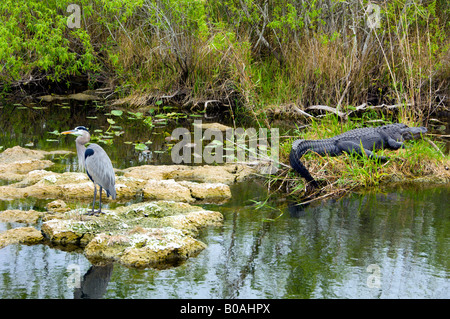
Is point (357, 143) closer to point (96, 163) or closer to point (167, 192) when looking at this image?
point (167, 192)

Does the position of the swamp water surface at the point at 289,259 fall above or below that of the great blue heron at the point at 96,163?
below

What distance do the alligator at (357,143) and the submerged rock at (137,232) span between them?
54.2 inches

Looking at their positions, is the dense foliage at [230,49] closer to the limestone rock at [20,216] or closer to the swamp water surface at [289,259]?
the swamp water surface at [289,259]

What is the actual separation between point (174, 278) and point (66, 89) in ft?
32.3

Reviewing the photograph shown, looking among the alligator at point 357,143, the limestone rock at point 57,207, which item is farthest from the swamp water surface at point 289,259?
the alligator at point 357,143

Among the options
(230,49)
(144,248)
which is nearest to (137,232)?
(144,248)

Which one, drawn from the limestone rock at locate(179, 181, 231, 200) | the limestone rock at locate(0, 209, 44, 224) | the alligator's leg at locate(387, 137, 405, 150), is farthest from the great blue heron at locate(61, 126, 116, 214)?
the alligator's leg at locate(387, 137, 405, 150)

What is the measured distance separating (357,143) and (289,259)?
266cm

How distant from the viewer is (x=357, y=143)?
659 cm

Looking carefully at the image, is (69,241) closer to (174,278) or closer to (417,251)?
(174,278)

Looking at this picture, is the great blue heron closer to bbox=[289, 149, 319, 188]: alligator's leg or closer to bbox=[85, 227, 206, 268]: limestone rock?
bbox=[85, 227, 206, 268]: limestone rock

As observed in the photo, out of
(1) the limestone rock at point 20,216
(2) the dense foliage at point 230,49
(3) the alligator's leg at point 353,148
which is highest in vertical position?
(2) the dense foliage at point 230,49

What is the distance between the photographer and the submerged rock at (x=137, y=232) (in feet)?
14.0

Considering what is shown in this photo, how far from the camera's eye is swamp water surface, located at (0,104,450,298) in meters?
3.83
